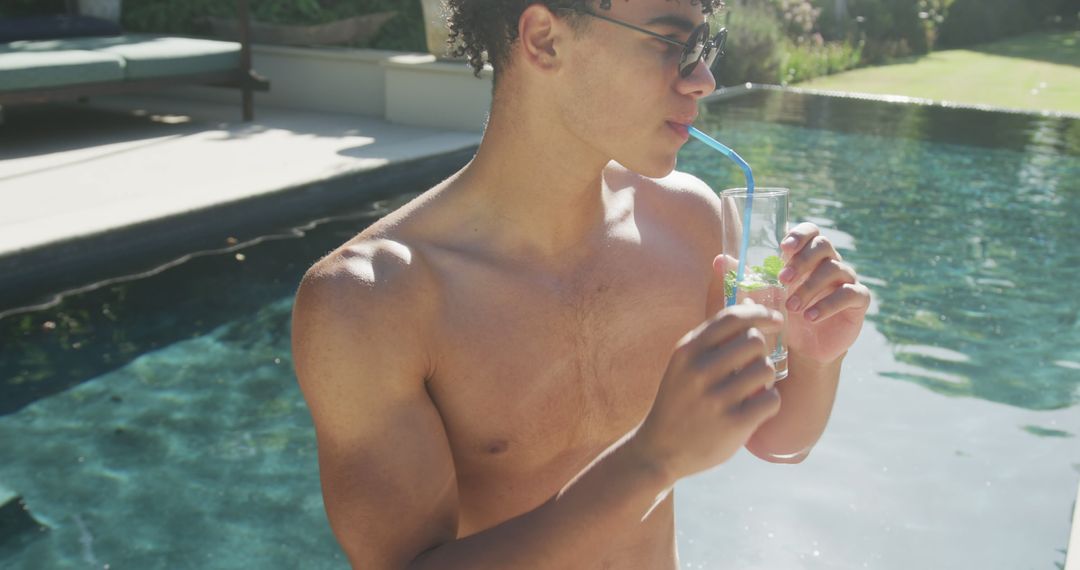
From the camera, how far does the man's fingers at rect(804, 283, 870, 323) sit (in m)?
1.59

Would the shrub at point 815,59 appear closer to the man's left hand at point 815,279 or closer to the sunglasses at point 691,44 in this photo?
the sunglasses at point 691,44

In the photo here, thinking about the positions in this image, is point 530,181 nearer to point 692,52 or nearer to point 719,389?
point 692,52

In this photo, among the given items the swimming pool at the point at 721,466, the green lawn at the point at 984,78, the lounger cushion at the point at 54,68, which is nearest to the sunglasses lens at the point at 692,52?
the swimming pool at the point at 721,466

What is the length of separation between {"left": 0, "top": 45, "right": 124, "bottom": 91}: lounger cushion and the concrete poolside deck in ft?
1.77

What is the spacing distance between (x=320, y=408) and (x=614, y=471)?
46 centimetres

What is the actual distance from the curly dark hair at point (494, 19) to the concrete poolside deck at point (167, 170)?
14.2 ft

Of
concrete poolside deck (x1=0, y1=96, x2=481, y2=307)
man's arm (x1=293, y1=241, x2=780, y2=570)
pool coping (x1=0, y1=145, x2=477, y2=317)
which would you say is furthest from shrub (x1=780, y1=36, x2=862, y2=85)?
man's arm (x1=293, y1=241, x2=780, y2=570)

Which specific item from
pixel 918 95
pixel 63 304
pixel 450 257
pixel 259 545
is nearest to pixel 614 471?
pixel 450 257

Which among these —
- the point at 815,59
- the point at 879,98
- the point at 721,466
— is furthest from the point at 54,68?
the point at 815,59

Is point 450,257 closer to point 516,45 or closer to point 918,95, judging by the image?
point 516,45

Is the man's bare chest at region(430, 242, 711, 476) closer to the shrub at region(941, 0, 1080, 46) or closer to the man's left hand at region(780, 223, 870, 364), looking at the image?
the man's left hand at region(780, 223, 870, 364)

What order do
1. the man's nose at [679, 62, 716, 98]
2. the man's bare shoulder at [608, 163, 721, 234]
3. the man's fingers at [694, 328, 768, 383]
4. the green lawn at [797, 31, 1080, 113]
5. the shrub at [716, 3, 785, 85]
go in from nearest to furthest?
the man's fingers at [694, 328, 768, 383]
the man's nose at [679, 62, 716, 98]
the man's bare shoulder at [608, 163, 721, 234]
the green lawn at [797, 31, 1080, 113]
the shrub at [716, 3, 785, 85]

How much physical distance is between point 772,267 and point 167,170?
689 cm

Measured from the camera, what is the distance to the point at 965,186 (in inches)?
350
